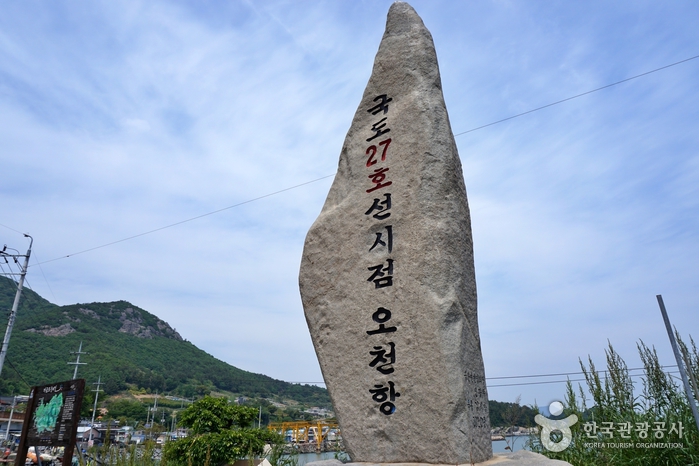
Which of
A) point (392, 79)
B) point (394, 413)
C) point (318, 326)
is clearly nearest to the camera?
point (394, 413)

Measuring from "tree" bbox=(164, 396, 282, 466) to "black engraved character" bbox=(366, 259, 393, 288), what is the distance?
4.80 m

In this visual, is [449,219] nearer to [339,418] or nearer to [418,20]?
[339,418]

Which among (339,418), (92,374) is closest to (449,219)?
(339,418)

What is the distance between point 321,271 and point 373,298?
60 cm

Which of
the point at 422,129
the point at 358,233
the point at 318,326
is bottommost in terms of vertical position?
the point at 318,326

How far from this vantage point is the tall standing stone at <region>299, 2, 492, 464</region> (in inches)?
137

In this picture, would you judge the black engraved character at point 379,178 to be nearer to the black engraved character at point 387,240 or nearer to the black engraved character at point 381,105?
the black engraved character at point 387,240

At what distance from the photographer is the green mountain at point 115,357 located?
1617 inches

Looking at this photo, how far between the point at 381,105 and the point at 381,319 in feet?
6.81

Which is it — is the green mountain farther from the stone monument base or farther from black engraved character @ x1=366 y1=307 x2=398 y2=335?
black engraved character @ x1=366 y1=307 x2=398 y2=335

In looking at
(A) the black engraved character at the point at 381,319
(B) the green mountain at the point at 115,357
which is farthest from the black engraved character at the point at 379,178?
(B) the green mountain at the point at 115,357

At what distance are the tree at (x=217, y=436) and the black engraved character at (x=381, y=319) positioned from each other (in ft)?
15.4

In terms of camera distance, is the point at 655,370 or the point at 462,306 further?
the point at 655,370

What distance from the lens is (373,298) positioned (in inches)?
154
